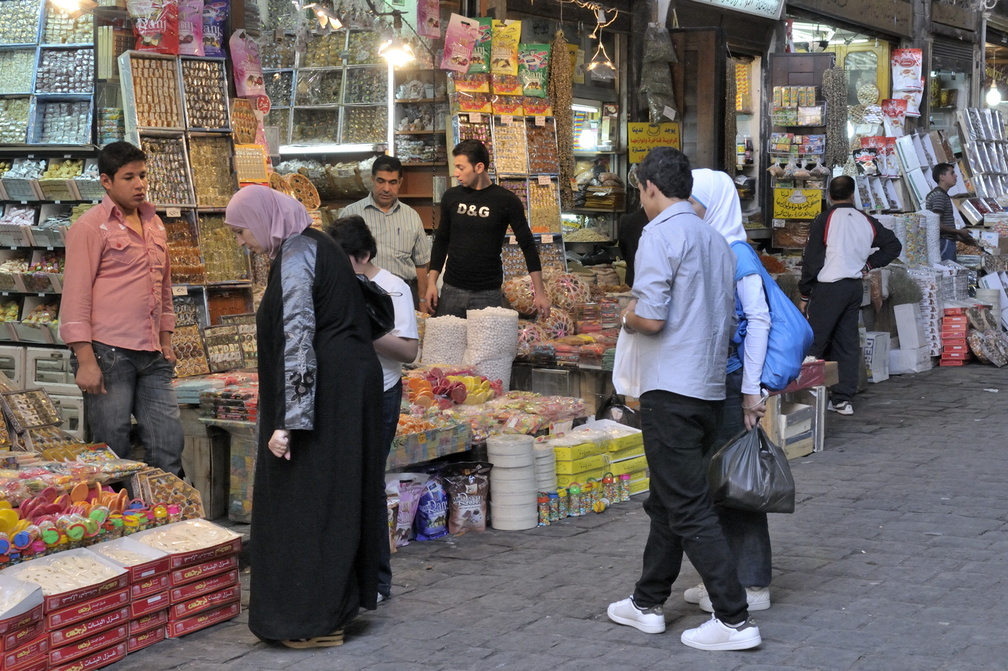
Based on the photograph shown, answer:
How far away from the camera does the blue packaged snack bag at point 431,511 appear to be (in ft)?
20.1

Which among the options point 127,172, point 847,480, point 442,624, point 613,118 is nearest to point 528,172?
point 613,118

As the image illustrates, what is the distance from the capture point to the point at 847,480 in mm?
7516

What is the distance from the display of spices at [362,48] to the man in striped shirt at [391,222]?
2487 millimetres

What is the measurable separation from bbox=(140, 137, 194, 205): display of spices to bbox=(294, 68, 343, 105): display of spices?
3.10 meters

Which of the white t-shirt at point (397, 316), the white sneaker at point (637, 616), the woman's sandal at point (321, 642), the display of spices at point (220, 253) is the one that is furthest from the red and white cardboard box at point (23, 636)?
the display of spices at point (220, 253)

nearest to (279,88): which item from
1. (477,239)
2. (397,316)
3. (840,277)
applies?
(477,239)

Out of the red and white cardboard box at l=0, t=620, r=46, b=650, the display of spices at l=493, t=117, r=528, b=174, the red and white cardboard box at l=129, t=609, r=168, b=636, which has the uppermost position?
the display of spices at l=493, t=117, r=528, b=174

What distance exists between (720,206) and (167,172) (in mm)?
3948

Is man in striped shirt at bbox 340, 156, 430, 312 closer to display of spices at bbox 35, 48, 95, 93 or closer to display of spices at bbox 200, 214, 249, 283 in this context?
display of spices at bbox 200, 214, 249, 283

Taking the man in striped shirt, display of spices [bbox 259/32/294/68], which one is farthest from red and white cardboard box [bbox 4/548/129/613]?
display of spices [bbox 259/32/294/68]

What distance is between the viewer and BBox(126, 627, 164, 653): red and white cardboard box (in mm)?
4500

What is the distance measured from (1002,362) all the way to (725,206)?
29.8 ft

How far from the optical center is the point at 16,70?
806cm

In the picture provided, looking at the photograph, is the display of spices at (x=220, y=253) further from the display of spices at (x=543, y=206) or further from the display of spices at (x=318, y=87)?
the display of spices at (x=543, y=206)
